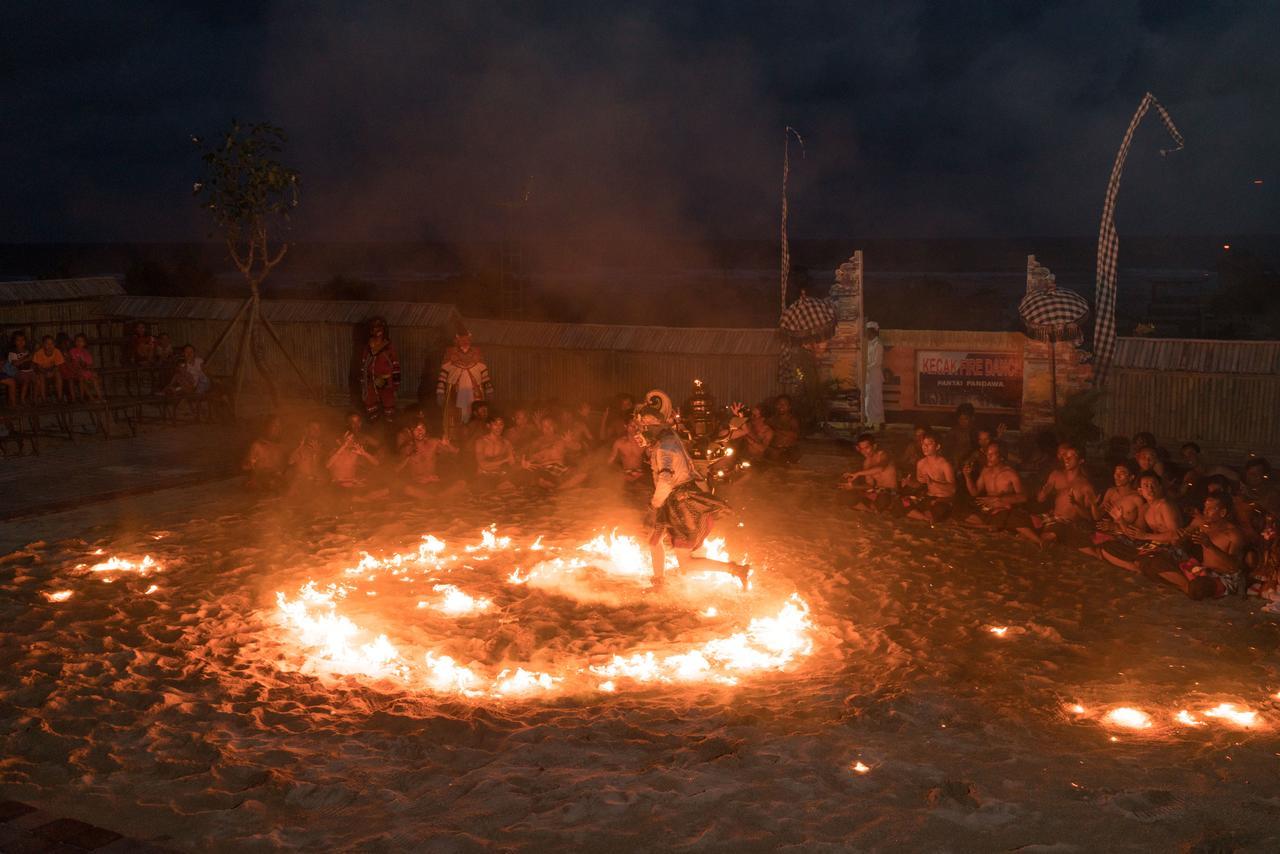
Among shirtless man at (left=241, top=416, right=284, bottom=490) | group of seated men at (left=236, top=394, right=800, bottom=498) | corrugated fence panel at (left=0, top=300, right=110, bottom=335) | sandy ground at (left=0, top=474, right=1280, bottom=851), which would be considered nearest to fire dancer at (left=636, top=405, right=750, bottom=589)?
sandy ground at (left=0, top=474, right=1280, bottom=851)

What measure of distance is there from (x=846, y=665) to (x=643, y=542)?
402 cm

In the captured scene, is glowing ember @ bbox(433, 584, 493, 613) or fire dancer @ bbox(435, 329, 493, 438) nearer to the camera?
glowing ember @ bbox(433, 584, 493, 613)

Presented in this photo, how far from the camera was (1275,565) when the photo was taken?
10.3 metres

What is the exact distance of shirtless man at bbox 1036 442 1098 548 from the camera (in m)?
12.3

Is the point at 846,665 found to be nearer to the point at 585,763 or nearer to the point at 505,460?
the point at 585,763

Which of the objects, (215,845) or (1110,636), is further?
(1110,636)

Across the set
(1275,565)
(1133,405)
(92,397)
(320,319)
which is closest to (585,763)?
(1275,565)

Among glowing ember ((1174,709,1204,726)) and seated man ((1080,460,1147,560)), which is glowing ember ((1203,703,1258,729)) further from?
seated man ((1080,460,1147,560))

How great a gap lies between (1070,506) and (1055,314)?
5.46 metres

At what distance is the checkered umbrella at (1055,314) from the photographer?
56.1 feet

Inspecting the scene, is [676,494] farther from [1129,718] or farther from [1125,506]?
[1125,506]

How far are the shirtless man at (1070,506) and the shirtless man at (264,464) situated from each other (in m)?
9.64

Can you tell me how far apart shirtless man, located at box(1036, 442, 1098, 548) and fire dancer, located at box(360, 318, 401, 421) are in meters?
10.5

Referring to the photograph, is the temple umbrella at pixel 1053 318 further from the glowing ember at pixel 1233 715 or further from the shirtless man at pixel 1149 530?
the glowing ember at pixel 1233 715
